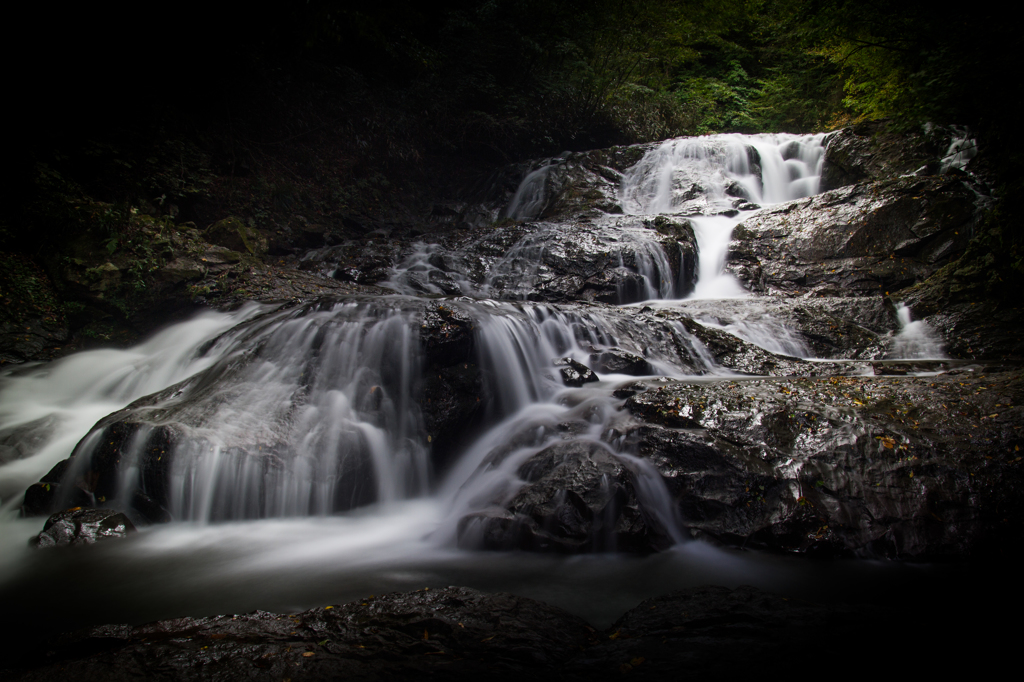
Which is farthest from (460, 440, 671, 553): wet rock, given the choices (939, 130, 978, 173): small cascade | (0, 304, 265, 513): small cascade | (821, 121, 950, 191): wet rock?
(821, 121, 950, 191): wet rock

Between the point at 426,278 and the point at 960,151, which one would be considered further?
the point at 426,278

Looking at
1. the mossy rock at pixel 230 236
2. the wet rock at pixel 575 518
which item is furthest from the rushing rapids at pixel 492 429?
the mossy rock at pixel 230 236

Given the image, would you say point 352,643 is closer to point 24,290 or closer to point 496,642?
point 496,642

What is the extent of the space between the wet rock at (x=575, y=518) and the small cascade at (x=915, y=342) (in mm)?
4900

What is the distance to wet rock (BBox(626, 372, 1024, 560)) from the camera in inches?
125

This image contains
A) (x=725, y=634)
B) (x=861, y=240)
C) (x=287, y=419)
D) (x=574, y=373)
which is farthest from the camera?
(x=861, y=240)

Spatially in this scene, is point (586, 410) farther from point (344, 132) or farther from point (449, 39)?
point (449, 39)

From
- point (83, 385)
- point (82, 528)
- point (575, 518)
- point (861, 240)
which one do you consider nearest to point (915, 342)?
point (861, 240)

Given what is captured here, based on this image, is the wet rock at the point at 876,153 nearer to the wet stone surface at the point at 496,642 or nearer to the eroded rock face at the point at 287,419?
the eroded rock face at the point at 287,419

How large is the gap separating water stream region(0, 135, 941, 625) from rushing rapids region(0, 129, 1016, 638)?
0.02m

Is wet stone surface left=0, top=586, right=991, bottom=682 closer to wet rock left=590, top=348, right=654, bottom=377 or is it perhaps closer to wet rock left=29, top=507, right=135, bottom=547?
wet rock left=29, top=507, right=135, bottom=547

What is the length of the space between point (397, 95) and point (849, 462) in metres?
15.0

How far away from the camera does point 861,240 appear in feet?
26.0

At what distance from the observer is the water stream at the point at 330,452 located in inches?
122
